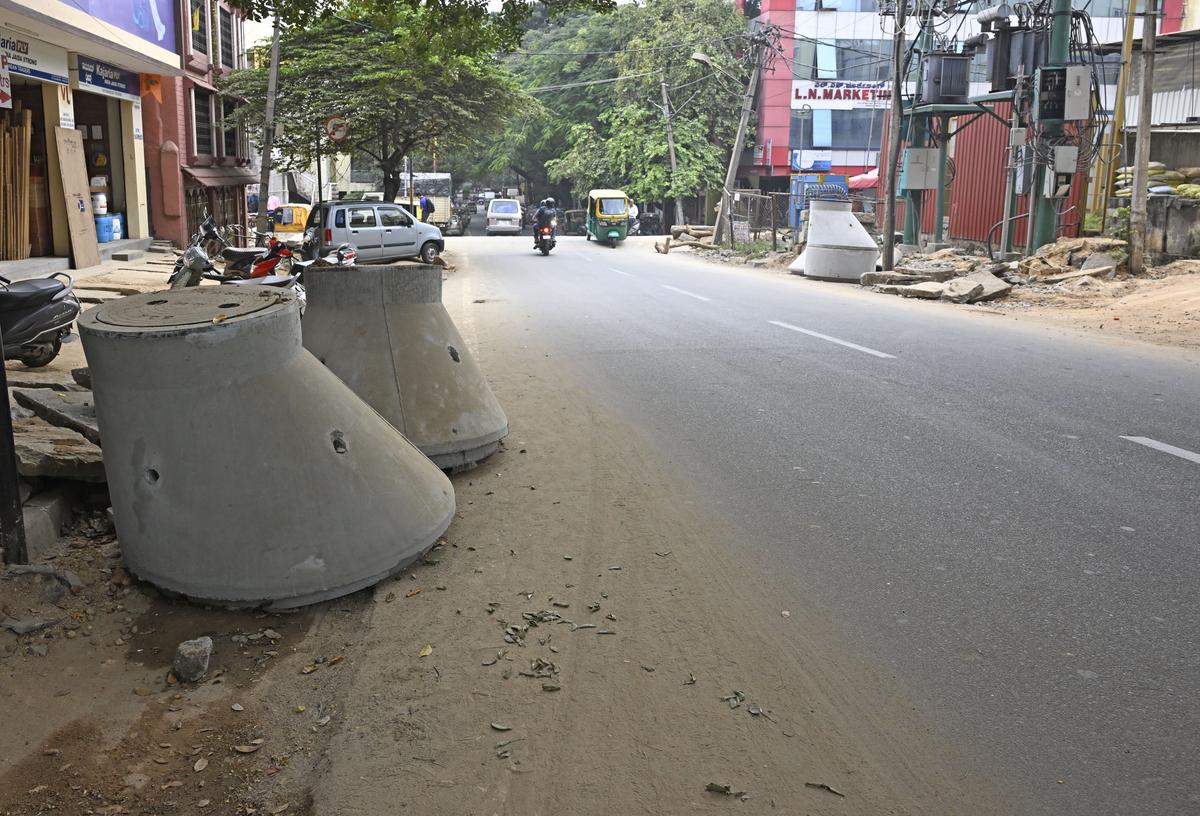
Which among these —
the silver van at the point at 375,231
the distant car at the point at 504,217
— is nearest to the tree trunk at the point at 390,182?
the silver van at the point at 375,231

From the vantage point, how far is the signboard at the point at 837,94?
4856 centimetres

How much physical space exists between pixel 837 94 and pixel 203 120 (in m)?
31.2

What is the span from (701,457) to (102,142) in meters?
19.4

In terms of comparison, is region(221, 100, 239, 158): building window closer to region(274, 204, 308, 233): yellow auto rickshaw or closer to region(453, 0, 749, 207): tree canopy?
region(274, 204, 308, 233): yellow auto rickshaw

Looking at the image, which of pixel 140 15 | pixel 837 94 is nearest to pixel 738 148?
pixel 837 94

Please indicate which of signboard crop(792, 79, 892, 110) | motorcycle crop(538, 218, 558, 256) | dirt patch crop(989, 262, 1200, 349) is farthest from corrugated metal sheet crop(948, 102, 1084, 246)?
signboard crop(792, 79, 892, 110)

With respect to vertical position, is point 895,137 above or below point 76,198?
above

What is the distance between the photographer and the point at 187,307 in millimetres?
4391

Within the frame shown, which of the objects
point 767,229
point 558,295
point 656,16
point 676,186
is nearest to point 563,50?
point 656,16

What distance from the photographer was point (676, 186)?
1834 inches

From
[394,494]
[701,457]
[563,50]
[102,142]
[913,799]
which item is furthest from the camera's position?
[563,50]

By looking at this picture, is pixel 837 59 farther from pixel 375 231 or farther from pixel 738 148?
pixel 375 231

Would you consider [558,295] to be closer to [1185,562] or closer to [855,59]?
[1185,562]

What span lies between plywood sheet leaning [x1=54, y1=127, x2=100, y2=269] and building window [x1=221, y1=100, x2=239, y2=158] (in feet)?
35.4
